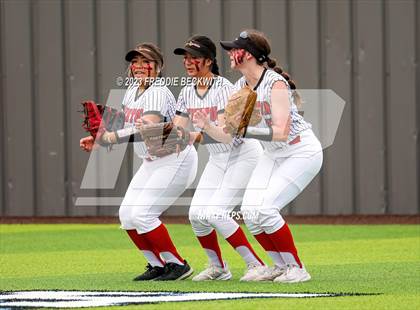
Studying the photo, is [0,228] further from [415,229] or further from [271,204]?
[271,204]

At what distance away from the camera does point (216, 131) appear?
8.76 meters

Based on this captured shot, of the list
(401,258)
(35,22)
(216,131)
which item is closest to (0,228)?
(35,22)

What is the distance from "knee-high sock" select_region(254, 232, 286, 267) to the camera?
360 inches

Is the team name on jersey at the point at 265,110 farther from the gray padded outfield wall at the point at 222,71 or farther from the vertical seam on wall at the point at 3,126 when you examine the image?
the vertical seam on wall at the point at 3,126

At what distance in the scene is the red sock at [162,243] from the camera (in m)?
9.34

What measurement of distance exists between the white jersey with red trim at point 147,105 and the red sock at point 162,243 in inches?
24.8

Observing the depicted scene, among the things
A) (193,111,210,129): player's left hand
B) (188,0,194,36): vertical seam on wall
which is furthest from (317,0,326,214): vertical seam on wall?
(193,111,210,129): player's left hand

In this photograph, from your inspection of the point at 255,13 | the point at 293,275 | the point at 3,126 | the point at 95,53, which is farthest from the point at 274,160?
the point at 3,126

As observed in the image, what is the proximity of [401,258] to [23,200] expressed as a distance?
6.49 meters

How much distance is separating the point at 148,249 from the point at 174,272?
11.9 inches

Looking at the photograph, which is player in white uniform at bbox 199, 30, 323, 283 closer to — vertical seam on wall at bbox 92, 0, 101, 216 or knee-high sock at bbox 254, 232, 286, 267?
knee-high sock at bbox 254, 232, 286, 267

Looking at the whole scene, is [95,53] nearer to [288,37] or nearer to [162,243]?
[288,37]

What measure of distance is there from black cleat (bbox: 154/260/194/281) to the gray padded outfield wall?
632cm

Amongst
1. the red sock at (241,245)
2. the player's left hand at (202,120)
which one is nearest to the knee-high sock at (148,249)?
the red sock at (241,245)
